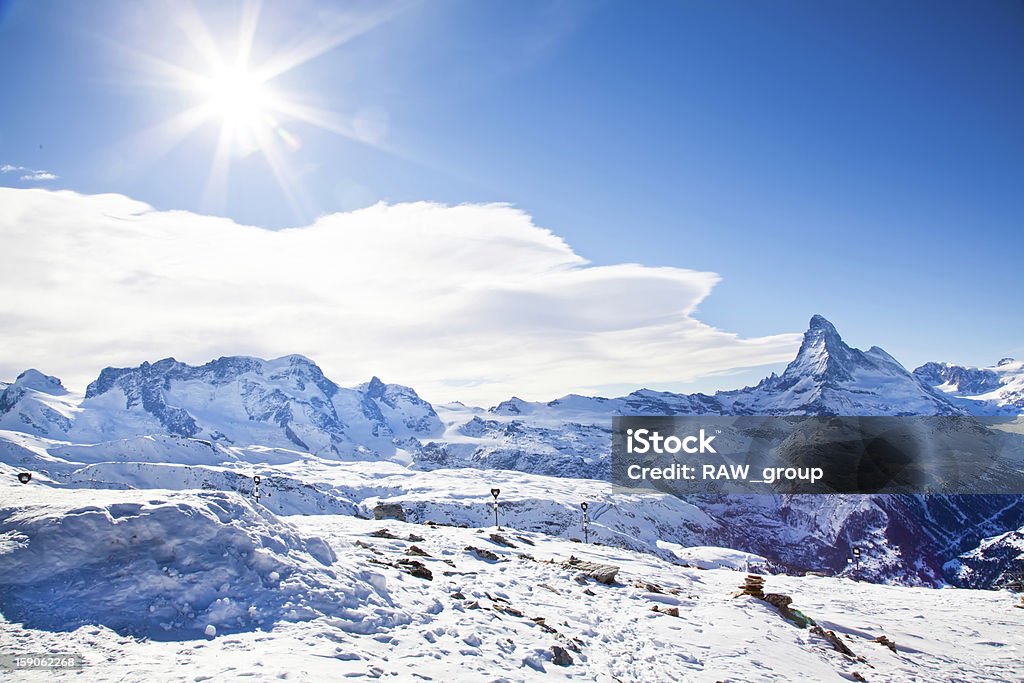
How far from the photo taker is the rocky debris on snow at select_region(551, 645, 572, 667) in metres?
15.2

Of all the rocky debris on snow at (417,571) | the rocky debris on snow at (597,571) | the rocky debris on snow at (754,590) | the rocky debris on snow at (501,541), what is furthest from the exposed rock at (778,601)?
the rocky debris on snow at (501,541)

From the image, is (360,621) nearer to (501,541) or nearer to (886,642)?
(886,642)

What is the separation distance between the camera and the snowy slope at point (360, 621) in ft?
38.7

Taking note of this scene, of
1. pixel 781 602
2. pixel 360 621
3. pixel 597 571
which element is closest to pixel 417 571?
pixel 360 621

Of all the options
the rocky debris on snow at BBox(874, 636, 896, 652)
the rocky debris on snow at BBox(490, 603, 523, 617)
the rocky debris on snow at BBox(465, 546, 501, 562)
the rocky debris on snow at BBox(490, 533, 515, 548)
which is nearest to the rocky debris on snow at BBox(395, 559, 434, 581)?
the rocky debris on snow at BBox(490, 603, 523, 617)

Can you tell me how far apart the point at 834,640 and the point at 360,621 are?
19.1 meters

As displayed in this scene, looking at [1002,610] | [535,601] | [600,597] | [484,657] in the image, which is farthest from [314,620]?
[1002,610]

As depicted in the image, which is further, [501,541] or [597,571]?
[501,541]

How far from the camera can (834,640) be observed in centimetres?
2300

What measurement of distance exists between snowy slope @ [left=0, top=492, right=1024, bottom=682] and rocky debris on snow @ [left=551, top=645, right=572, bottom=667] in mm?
36

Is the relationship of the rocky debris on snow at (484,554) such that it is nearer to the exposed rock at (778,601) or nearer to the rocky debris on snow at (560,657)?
the exposed rock at (778,601)

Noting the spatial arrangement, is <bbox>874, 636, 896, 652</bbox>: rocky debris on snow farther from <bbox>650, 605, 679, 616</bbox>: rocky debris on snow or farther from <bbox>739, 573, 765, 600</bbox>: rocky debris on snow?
<bbox>650, 605, 679, 616</bbox>: rocky debris on snow

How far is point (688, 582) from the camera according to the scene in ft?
117

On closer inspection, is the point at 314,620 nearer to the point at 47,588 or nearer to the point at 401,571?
the point at 47,588
